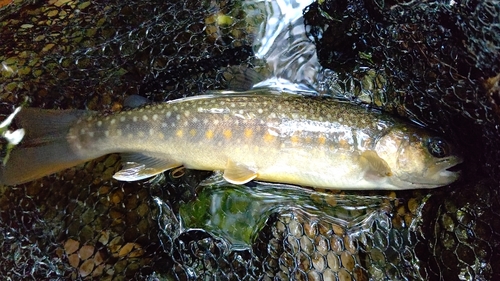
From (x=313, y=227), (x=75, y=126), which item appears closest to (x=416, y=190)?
(x=313, y=227)

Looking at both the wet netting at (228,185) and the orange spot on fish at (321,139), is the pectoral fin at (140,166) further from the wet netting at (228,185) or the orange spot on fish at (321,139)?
the orange spot on fish at (321,139)

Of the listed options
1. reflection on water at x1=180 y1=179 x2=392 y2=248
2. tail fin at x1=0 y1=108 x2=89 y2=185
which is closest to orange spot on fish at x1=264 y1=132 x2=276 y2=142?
reflection on water at x1=180 y1=179 x2=392 y2=248

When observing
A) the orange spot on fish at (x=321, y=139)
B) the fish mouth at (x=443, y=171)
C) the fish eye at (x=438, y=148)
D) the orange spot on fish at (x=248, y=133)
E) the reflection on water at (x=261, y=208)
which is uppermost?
the orange spot on fish at (x=248, y=133)

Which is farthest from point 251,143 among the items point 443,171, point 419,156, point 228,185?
point 443,171

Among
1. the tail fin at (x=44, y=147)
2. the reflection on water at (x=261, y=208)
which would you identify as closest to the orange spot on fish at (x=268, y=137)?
the reflection on water at (x=261, y=208)

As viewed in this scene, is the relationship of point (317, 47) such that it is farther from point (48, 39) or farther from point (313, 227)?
point (48, 39)

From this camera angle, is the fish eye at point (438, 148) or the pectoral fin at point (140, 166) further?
the pectoral fin at point (140, 166)

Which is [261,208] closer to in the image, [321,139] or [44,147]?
[321,139]
